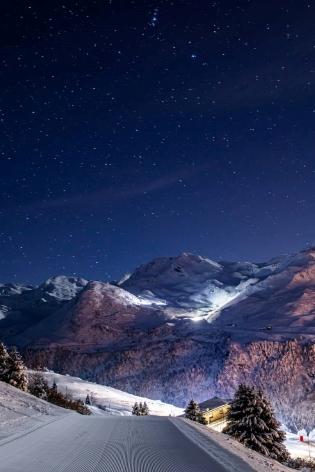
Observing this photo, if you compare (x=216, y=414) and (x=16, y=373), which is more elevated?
(x=16, y=373)

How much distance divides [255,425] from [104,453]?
99.6 feet

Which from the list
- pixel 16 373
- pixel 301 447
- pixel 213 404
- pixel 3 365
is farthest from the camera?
pixel 301 447

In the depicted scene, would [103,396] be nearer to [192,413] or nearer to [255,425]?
[192,413]

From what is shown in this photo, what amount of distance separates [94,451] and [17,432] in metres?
3.64

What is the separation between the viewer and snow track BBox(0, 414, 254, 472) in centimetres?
784

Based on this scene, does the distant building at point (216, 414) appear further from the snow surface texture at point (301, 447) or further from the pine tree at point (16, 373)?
the pine tree at point (16, 373)

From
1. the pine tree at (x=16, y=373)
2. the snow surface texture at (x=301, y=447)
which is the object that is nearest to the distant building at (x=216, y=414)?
the snow surface texture at (x=301, y=447)

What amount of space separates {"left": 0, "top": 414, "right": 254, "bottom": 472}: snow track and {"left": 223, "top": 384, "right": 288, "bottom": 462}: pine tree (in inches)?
1009

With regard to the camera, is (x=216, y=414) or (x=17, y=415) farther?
(x=216, y=414)

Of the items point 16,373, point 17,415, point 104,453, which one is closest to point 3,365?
point 16,373

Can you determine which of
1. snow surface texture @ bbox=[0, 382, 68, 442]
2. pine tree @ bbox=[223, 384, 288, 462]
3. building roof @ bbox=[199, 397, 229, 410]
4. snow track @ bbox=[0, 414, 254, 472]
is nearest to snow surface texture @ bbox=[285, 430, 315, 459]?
building roof @ bbox=[199, 397, 229, 410]

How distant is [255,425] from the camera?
1443 inches

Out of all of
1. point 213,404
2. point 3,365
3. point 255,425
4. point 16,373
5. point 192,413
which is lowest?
point 192,413

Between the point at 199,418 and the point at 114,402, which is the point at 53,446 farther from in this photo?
the point at 114,402
